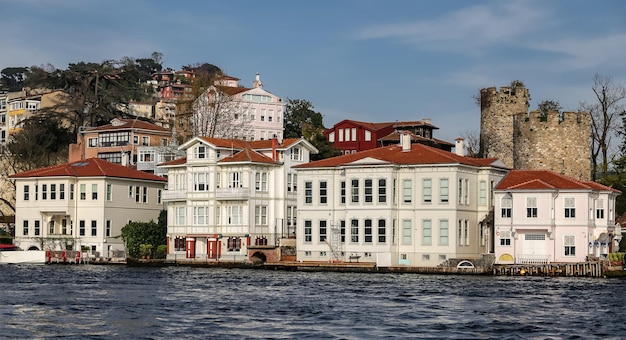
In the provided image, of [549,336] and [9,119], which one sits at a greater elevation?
[9,119]

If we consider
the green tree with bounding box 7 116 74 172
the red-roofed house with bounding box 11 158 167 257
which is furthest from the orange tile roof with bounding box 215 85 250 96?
the red-roofed house with bounding box 11 158 167 257

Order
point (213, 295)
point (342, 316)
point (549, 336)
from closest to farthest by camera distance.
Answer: point (549, 336) < point (342, 316) < point (213, 295)

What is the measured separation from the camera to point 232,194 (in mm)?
77625

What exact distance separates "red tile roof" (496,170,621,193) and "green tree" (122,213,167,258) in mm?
26537

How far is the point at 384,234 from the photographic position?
68562mm

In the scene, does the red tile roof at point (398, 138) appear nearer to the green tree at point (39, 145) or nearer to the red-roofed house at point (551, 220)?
the green tree at point (39, 145)

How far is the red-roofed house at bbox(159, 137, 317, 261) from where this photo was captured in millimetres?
77500

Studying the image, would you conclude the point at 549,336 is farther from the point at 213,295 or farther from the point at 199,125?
the point at 199,125

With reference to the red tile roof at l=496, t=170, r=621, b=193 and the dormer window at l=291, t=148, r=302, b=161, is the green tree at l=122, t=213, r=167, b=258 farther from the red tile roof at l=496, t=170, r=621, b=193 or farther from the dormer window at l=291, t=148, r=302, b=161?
the red tile roof at l=496, t=170, r=621, b=193

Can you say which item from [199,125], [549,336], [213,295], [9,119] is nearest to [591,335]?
[549,336]

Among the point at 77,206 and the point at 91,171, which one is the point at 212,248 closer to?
the point at 77,206

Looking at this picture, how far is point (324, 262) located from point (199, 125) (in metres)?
33.4

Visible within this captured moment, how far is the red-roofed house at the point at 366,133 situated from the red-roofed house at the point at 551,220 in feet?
143

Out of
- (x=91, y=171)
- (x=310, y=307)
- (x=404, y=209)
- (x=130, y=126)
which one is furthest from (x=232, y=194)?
(x=310, y=307)
